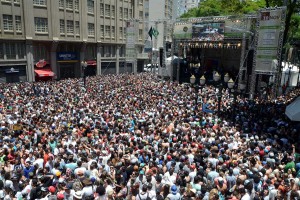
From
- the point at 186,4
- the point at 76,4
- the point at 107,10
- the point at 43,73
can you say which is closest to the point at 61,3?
the point at 76,4

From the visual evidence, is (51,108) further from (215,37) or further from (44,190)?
(215,37)

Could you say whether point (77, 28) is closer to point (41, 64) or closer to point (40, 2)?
point (40, 2)

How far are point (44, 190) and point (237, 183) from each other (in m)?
5.54

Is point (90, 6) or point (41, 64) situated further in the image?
point (90, 6)

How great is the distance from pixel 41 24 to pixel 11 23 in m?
3.98

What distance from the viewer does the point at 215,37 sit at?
91.1 feet

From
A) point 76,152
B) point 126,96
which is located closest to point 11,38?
point 126,96

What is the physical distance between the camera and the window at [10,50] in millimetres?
32344

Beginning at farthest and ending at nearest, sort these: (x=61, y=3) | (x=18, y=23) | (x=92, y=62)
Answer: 1. (x=92, y=62)
2. (x=61, y=3)
3. (x=18, y=23)

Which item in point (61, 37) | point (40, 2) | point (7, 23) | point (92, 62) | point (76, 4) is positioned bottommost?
point (92, 62)

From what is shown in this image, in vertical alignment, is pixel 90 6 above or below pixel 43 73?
above

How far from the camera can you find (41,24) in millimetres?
35312

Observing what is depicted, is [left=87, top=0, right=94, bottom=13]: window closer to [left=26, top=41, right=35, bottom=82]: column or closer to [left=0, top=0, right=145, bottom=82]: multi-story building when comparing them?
[left=0, top=0, right=145, bottom=82]: multi-story building

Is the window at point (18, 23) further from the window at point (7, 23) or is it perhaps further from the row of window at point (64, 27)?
the window at point (7, 23)
